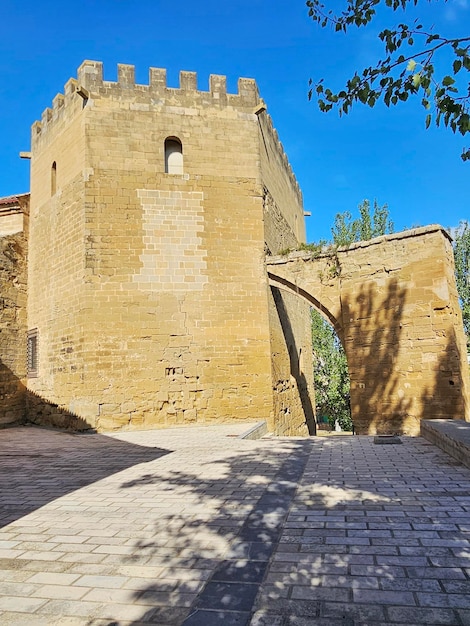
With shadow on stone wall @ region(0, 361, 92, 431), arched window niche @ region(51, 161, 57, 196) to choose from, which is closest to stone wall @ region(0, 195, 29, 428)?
shadow on stone wall @ region(0, 361, 92, 431)

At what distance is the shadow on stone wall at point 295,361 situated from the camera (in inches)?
513

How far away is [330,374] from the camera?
86.0ft

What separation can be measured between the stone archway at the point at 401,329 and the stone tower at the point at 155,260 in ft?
7.06

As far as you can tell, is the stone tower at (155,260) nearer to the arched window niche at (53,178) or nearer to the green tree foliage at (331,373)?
the arched window niche at (53,178)

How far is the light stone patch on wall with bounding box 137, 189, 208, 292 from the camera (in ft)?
35.2

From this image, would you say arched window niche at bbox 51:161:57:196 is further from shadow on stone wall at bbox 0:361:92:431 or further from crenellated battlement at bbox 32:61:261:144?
shadow on stone wall at bbox 0:361:92:431

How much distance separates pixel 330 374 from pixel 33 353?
18.1m

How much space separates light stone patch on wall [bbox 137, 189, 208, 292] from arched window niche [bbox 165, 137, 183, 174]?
2.42ft

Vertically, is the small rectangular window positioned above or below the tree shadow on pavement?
above

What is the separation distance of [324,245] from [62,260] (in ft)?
21.5

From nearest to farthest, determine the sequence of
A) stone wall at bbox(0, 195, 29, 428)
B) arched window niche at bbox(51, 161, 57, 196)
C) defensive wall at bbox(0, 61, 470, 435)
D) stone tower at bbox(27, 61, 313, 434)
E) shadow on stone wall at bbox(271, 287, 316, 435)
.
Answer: defensive wall at bbox(0, 61, 470, 435)
stone tower at bbox(27, 61, 313, 434)
stone wall at bbox(0, 195, 29, 428)
arched window niche at bbox(51, 161, 57, 196)
shadow on stone wall at bbox(271, 287, 316, 435)

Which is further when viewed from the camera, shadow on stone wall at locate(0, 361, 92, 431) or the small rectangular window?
the small rectangular window

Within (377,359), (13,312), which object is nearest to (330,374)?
(377,359)

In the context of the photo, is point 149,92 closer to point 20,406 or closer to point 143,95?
point 143,95
